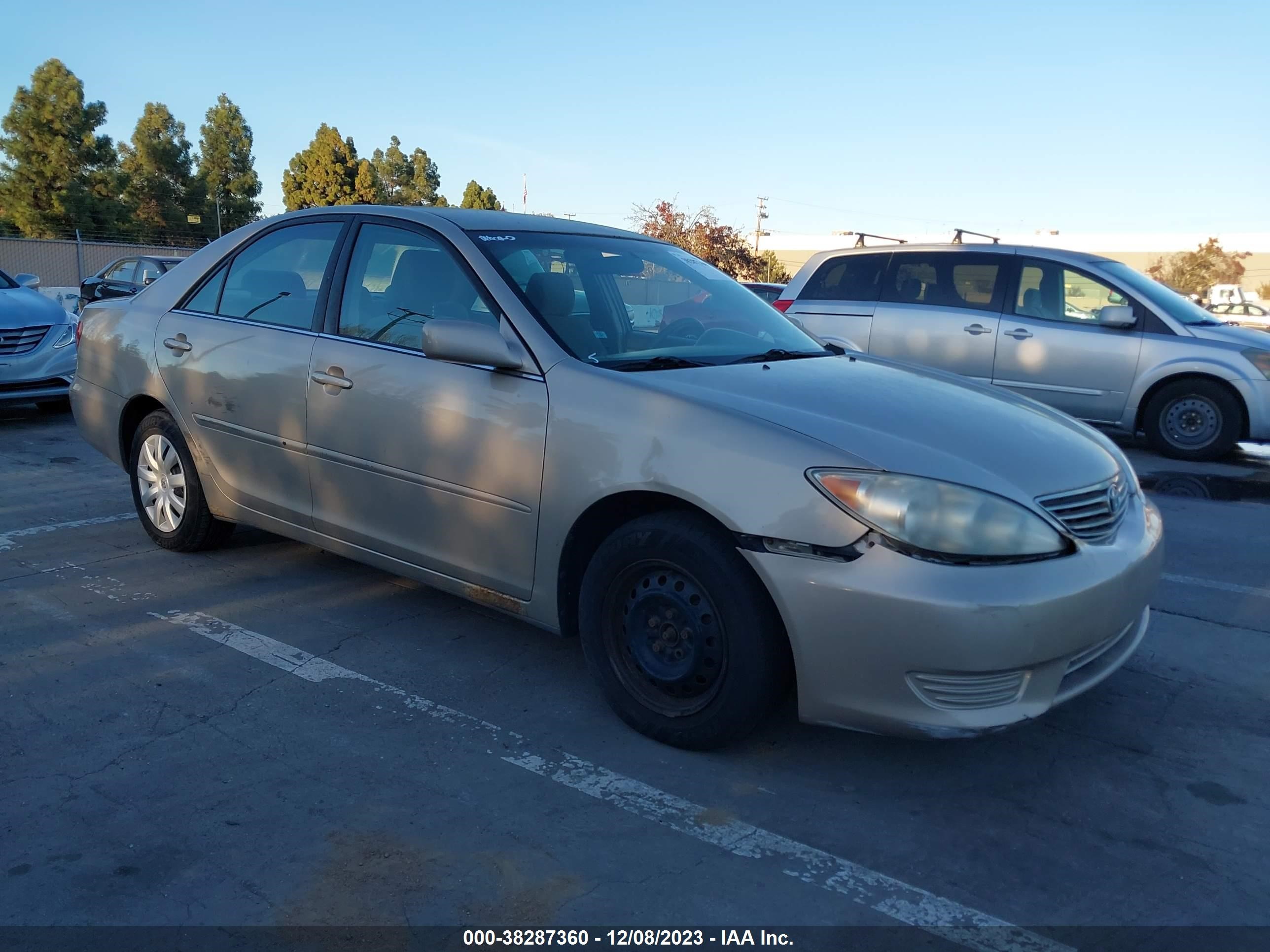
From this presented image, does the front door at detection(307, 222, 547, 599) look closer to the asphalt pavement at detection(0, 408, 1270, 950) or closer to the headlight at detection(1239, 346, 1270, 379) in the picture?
the asphalt pavement at detection(0, 408, 1270, 950)

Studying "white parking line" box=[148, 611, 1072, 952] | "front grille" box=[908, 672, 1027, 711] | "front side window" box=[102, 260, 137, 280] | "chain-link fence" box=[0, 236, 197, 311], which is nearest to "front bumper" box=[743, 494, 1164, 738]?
"front grille" box=[908, 672, 1027, 711]

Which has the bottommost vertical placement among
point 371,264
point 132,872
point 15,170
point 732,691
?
point 132,872

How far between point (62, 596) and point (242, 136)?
46.9 metres

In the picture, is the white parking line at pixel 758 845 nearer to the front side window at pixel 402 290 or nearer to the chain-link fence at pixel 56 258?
the front side window at pixel 402 290

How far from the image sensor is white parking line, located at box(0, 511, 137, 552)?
530cm

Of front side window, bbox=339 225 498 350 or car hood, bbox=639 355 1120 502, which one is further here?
front side window, bbox=339 225 498 350

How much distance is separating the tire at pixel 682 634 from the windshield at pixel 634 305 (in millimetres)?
697

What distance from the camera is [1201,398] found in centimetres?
856

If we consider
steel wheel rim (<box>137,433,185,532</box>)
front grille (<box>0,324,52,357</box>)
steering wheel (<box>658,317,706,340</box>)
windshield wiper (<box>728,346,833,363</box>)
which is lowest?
steel wheel rim (<box>137,433,185,532</box>)

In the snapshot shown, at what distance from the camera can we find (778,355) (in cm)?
397

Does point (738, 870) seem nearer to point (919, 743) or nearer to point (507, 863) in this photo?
point (507, 863)

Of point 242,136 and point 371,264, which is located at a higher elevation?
point 242,136

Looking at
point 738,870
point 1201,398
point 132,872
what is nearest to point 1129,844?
point 738,870

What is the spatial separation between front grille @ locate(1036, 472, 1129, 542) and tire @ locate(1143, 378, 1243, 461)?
6.08m
